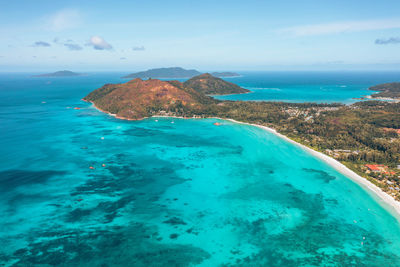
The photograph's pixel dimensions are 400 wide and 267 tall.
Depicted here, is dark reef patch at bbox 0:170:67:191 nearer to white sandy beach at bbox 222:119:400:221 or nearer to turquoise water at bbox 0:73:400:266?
turquoise water at bbox 0:73:400:266

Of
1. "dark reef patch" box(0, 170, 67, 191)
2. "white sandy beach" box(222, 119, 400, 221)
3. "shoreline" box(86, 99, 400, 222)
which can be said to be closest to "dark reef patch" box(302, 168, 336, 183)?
"shoreline" box(86, 99, 400, 222)

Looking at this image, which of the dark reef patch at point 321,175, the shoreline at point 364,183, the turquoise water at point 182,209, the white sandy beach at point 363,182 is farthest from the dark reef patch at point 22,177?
the white sandy beach at point 363,182

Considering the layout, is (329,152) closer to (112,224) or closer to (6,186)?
(112,224)

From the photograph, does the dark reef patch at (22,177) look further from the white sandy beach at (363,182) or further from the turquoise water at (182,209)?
the white sandy beach at (363,182)

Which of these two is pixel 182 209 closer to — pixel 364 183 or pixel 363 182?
pixel 364 183

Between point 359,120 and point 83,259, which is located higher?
point 359,120

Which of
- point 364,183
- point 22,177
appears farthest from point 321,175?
point 22,177

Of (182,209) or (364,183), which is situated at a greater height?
(364,183)

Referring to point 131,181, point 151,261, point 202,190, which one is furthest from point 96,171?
point 151,261

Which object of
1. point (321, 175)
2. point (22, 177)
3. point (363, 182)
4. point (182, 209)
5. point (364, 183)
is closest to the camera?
point (182, 209)
